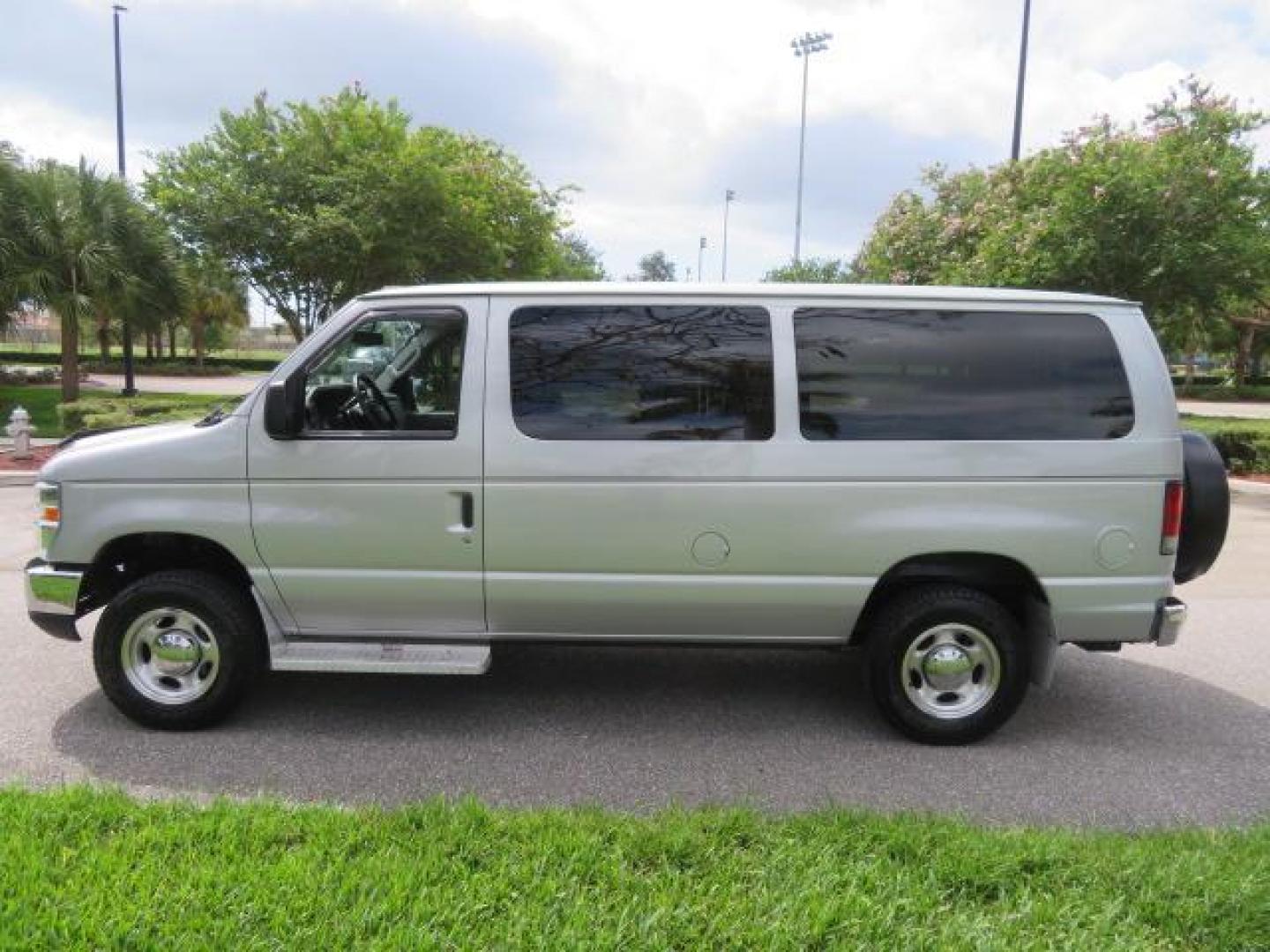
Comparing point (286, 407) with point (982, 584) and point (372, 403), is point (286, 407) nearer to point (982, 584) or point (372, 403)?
point (372, 403)

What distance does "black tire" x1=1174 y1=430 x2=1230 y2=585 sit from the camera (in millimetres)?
4238

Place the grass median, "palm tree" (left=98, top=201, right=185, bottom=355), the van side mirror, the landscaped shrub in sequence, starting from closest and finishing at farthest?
the grass median
the van side mirror
the landscaped shrub
"palm tree" (left=98, top=201, right=185, bottom=355)

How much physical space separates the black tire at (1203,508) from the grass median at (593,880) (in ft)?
4.68

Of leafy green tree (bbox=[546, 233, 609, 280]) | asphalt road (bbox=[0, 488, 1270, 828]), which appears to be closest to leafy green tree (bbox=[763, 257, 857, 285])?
leafy green tree (bbox=[546, 233, 609, 280])

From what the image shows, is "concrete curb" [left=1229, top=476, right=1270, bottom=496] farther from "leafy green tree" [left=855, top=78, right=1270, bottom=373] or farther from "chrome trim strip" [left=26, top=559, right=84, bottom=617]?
"chrome trim strip" [left=26, top=559, right=84, bottom=617]

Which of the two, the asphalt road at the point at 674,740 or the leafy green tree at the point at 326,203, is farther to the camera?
the leafy green tree at the point at 326,203

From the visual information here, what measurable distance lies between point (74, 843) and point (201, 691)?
1.31 meters

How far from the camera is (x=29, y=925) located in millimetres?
2559

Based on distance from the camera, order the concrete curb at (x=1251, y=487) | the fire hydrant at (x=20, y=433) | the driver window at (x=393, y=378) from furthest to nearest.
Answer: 1. the fire hydrant at (x=20, y=433)
2. the concrete curb at (x=1251, y=487)
3. the driver window at (x=393, y=378)

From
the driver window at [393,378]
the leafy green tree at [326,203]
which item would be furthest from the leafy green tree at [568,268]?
the driver window at [393,378]

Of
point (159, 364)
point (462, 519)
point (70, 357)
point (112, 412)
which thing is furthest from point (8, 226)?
point (159, 364)

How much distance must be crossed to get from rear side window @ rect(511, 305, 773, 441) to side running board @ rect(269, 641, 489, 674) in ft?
3.55

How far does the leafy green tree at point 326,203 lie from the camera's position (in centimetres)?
1897

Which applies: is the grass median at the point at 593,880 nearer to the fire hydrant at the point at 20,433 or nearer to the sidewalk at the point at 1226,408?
the fire hydrant at the point at 20,433
